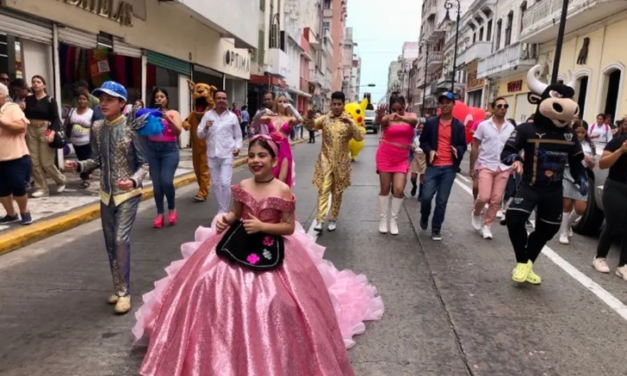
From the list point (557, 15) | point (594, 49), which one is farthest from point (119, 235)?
point (557, 15)

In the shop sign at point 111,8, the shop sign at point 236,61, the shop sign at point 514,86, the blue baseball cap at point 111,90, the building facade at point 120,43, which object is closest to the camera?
the blue baseball cap at point 111,90

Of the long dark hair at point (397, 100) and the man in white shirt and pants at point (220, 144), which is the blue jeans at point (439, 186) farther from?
the man in white shirt and pants at point (220, 144)

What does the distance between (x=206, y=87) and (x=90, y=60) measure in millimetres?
6821

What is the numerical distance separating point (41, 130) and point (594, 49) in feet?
59.5

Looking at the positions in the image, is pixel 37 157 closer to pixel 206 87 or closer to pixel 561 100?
pixel 206 87

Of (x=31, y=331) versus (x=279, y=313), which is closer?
(x=279, y=313)

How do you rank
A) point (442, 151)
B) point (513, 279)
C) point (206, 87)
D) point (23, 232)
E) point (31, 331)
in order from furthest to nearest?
point (206, 87), point (442, 151), point (23, 232), point (513, 279), point (31, 331)

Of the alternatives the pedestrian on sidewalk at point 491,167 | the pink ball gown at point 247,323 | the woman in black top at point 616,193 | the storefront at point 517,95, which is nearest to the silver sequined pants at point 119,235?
the pink ball gown at point 247,323

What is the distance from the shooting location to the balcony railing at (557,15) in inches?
633

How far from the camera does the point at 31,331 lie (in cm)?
357

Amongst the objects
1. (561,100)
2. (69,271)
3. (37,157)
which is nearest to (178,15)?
(37,157)

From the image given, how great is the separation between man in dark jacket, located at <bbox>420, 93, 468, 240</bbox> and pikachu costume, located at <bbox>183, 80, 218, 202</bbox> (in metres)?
3.16

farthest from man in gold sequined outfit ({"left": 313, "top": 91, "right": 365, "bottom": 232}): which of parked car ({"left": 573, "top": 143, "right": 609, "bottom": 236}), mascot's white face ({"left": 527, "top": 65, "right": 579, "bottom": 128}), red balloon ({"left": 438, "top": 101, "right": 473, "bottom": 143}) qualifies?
parked car ({"left": 573, "top": 143, "right": 609, "bottom": 236})

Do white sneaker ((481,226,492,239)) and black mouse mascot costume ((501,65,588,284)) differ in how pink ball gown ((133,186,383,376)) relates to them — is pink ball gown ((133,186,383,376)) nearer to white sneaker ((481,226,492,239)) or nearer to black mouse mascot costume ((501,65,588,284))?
black mouse mascot costume ((501,65,588,284))
